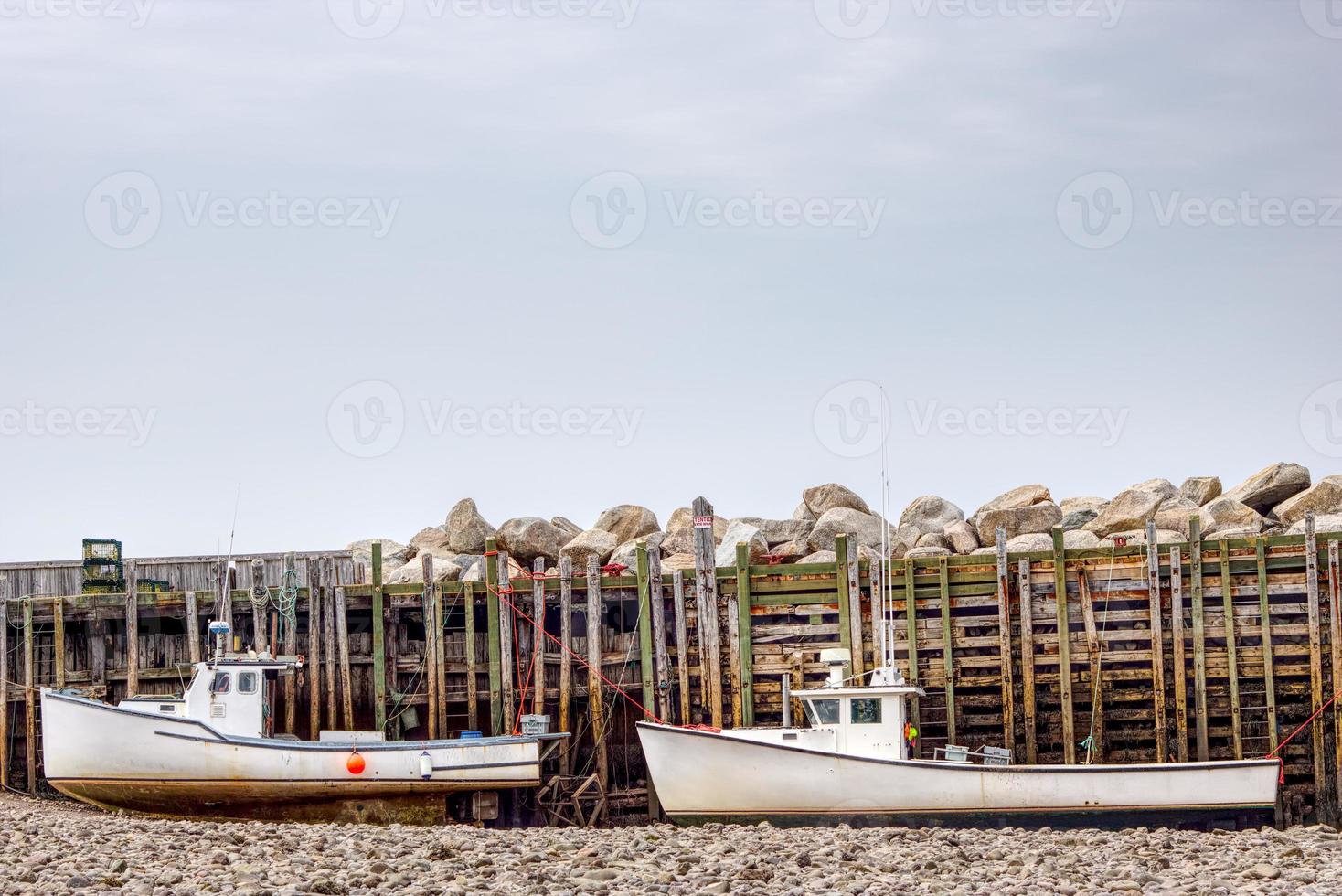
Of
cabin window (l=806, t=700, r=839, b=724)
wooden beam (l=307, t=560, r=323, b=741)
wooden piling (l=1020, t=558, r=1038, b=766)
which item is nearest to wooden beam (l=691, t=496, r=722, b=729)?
cabin window (l=806, t=700, r=839, b=724)

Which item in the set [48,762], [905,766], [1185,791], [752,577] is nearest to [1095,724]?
[1185,791]

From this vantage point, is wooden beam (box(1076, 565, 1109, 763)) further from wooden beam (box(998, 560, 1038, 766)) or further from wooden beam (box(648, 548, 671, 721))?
wooden beam (box(648, 548, 671, 721))

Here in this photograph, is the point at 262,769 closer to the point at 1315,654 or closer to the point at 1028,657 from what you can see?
the point at 1028,657

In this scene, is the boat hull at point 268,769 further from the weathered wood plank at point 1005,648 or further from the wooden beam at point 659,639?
the weathered wood plank at point 1005,648

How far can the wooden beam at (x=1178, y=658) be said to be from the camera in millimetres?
23406

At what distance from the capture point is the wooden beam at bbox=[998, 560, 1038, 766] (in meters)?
23.6

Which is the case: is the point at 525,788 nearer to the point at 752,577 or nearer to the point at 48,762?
the point at 752,577

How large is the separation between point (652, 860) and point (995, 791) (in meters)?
6.13

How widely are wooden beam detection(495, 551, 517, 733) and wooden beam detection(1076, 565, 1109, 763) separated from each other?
891cm

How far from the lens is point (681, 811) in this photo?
72.9 ft

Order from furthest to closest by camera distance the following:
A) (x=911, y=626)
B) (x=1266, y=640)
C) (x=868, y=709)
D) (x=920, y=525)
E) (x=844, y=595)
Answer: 1. (x=920, y=525)
2. (x=844, y=595)
3. (x=911, y=626)
4. (x=1266, y=640)
5. (x=868, y=709)

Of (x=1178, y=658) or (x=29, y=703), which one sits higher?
(x=1178, y=658)

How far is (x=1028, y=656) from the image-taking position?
937 inches

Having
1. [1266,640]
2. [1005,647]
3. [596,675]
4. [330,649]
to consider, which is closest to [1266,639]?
[1266,640]
